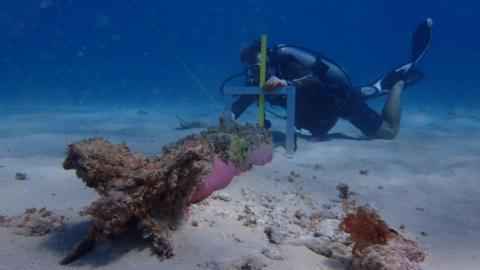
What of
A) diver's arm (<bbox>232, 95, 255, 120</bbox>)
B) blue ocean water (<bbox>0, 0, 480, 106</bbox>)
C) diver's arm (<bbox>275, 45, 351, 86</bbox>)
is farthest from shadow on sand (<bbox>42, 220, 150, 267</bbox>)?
blue ocean water (<bbox>0, 0, 480, 106</bbox>)

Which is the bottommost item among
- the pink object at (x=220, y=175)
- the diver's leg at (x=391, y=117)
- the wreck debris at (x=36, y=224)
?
the wreck debris at (x=36, y=224)

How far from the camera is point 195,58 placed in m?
128

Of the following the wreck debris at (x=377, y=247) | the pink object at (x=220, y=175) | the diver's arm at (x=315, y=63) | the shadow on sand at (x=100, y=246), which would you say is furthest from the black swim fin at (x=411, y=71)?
the shadow on sand at (x=100, y=246)

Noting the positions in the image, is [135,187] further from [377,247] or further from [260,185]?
[260,185]

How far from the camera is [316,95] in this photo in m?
9.22

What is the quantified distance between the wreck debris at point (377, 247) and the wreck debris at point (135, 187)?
1.34 meters

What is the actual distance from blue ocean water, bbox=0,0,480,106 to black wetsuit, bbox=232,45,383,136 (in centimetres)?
6593

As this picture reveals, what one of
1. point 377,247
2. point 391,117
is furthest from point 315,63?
point 377,247

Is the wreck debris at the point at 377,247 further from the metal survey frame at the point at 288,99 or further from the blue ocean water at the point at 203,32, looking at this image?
the blue ocean water at the point at 203,32

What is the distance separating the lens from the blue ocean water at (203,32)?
90.8 meters

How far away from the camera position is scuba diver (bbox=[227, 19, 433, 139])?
8680 mm

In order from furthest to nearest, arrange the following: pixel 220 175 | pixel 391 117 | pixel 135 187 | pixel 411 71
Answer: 1. pixel 411 71
2. pixel 391 117
3. pixel 220 175
4. pixel 135 187

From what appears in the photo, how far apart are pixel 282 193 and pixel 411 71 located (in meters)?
9.63

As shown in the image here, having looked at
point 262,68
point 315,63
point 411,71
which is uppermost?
point 411,71
